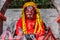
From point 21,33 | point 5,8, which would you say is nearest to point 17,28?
point 21,33

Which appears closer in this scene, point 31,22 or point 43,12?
point 31,22

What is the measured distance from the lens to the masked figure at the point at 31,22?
22.0 feet

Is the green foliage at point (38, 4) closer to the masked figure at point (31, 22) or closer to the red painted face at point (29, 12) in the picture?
the masked figure at point (31, 22)

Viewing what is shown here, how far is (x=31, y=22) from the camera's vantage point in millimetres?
6805

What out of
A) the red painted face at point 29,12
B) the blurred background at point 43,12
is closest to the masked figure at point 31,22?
the red painted face at point 29,12

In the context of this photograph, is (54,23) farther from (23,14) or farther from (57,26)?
(23,14)

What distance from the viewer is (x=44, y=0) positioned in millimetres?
7453

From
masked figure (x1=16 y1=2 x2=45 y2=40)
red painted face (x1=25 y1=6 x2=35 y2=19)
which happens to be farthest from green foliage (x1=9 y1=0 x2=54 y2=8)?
red painted face (x1=25 y1=6 x2=35 y2=19)

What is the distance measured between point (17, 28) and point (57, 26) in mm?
875

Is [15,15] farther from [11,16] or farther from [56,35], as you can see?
[56,35]

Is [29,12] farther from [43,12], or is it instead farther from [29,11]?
[43,12]

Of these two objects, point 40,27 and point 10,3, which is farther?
point 10,3

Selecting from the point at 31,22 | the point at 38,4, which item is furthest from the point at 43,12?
the point at 31,22

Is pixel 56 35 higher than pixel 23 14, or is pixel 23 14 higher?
pixel 23 14
